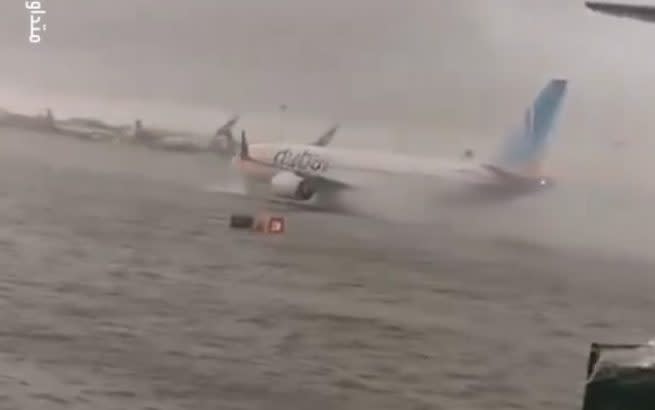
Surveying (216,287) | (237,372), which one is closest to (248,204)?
(216,287)

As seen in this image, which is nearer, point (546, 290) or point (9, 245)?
point (546, 290)

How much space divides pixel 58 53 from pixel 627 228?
0.78 m

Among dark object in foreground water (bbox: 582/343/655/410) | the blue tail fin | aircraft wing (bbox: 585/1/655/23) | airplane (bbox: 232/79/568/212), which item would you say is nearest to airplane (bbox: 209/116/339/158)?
airplane (bbox: 232/79/568/212)

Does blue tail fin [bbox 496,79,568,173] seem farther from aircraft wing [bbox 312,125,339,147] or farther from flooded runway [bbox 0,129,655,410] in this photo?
aircraft wing [bbox 312,125,339,147]

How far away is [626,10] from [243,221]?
0.54 metres

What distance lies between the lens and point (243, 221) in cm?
160

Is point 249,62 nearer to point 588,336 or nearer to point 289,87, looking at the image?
point 289,87

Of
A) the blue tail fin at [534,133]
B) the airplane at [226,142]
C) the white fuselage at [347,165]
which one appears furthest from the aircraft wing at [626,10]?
the airplane at [226,142]

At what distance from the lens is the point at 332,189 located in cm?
157

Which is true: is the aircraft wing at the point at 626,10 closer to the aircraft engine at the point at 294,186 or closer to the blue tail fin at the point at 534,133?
the blue tail fin at the point at 534,133

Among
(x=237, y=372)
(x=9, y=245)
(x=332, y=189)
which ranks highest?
(x=332, y=189)

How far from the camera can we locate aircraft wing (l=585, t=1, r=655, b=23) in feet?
4.83

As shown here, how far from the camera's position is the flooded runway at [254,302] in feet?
4.91

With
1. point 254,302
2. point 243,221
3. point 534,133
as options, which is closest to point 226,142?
point 243,221
